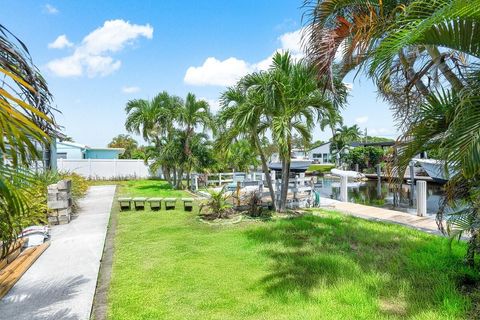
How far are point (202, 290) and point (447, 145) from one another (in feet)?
10.9

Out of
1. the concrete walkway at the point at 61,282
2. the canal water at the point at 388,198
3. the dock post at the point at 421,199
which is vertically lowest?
the canal water at the point at 388,198

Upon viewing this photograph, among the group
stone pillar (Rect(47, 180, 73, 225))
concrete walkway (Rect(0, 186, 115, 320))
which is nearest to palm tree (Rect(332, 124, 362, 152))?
stone pillar (Rect(47, 180, 73, 225))

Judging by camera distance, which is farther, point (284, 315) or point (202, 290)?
point (202, 290)

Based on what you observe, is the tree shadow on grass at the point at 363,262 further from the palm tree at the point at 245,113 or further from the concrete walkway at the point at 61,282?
the palm tree at the point at 245,113

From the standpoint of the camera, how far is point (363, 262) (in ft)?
16.8

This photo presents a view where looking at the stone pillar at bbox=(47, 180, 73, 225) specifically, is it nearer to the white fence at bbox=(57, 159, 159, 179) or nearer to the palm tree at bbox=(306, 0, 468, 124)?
the palm tree at bbox=(306, 0, 468, 124)

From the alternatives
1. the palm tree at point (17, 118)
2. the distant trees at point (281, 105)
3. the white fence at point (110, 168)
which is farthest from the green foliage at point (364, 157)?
the palm tree at point (17, 118)

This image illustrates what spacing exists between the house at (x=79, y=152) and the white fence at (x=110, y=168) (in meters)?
4.11

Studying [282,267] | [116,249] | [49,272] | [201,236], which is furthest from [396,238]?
[49,272]

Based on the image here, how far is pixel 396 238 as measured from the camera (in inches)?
263

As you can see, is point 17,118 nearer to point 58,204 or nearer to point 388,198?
point 58,204

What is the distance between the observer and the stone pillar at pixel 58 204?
26.8 feet

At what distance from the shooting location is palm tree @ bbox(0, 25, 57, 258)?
1496 millimetres

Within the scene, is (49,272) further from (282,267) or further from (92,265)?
(282,267)
